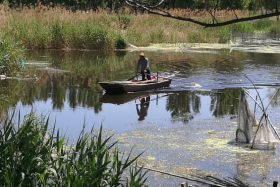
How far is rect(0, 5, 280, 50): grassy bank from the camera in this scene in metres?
26.6

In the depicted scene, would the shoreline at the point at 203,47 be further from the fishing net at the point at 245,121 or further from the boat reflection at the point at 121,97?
the fishing net at the point at 245,121

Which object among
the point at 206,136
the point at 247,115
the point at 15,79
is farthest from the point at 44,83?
the point at 247,115

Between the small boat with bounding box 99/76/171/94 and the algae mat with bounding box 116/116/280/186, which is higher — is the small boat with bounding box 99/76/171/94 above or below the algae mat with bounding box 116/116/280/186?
above

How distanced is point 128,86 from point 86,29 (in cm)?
1191

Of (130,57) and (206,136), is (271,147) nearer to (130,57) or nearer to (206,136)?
(206,136)

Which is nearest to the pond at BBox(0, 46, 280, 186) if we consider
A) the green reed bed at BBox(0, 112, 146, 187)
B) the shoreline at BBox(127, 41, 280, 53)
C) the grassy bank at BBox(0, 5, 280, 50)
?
the green reed bed at BBox(0, 112, 146, 187)

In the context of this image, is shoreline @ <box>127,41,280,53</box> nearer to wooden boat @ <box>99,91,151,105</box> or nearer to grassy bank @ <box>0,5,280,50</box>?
grassy bank @ <box>0,5,280,50</box>

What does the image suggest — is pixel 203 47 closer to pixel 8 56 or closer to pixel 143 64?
pixel 143 64

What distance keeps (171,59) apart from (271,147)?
15.5 metres

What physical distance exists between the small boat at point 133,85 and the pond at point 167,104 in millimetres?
196

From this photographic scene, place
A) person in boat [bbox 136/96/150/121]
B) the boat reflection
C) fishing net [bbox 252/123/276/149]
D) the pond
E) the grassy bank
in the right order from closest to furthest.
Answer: the pond, fishing net [bbox 252/123/276/149], person in boat [bbox 136/96/150/121], the boat reflection, the grassy bank

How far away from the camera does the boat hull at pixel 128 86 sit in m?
15.8

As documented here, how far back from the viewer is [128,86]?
16062 millimetres

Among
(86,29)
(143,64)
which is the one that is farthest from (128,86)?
(86,29)
